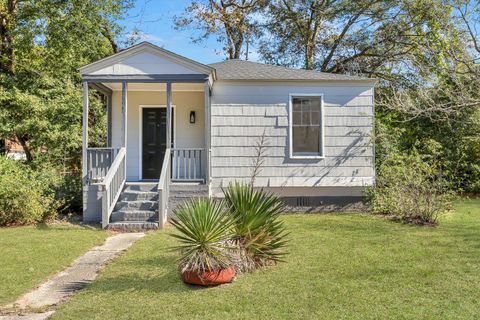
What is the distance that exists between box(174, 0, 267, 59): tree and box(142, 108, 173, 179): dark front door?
37.8 feet

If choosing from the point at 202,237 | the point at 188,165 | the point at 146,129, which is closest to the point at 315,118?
the point at 188,165

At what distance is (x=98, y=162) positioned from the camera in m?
9.73

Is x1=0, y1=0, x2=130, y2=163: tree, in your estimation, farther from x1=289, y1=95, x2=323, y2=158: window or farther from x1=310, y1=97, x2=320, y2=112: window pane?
x1=310, y1=97, x2=320, y2=112: window pane

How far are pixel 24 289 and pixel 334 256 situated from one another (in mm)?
4114

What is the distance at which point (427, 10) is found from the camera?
55.3 ft

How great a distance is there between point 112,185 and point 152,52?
3296 mm

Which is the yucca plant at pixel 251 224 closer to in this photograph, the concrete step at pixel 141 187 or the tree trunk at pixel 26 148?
the concrete step at pixel 141 187

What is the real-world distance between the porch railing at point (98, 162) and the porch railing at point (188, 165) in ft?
4.90

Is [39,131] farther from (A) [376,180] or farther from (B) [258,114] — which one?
(A) [376,180]

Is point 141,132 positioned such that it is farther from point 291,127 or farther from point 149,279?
point 149,279

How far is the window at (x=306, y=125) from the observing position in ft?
35.2

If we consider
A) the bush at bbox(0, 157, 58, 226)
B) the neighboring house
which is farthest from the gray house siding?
the neighboring house

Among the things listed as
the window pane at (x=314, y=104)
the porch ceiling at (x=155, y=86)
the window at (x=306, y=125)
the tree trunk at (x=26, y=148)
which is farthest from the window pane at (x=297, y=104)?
the tree trunk at (x=26, y=148)

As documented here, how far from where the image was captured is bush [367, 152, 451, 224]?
862cm
